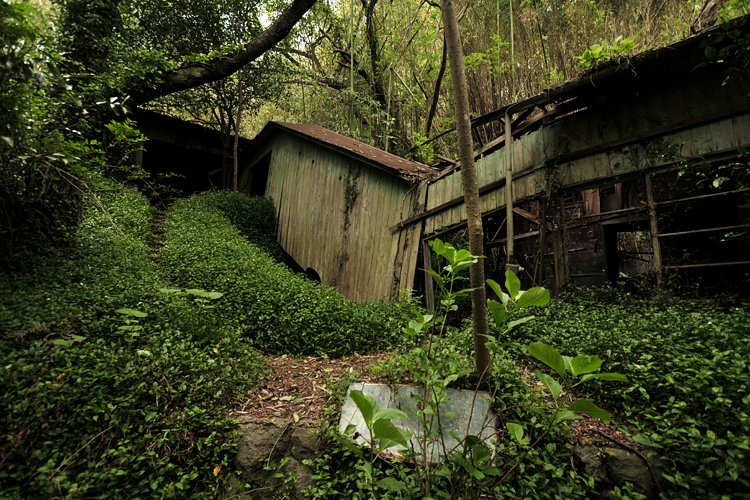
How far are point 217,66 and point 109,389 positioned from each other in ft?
32.2

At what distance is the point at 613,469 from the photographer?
270cm

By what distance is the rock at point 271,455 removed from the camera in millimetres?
2836

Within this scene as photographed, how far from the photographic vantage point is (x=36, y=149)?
3.79 m

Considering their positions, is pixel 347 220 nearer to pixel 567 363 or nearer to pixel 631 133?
pixel 631 133

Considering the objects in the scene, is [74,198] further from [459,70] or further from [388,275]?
[459,70]

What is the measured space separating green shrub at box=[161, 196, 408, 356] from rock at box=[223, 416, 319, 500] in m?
1.91

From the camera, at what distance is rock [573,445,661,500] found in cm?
260

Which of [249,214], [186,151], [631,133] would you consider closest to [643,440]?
[631,133]

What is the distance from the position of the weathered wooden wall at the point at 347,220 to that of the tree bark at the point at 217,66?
2597mm

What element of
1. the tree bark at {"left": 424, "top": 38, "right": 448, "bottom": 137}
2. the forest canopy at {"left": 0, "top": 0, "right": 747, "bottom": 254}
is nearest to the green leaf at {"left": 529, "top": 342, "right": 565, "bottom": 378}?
the forest canopy at {"left": 0, "top": 0, "right": 747, "bottom": 254}

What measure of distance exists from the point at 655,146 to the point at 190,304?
657 cm

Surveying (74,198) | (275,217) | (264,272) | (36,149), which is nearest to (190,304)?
(264,272)

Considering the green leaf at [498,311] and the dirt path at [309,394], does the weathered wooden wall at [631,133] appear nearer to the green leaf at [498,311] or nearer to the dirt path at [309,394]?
the dirt path at [309,394]

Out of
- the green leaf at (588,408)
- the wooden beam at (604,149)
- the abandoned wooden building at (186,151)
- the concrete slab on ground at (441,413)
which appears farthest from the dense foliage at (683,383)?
the abandoned wooden building at (186,151)
